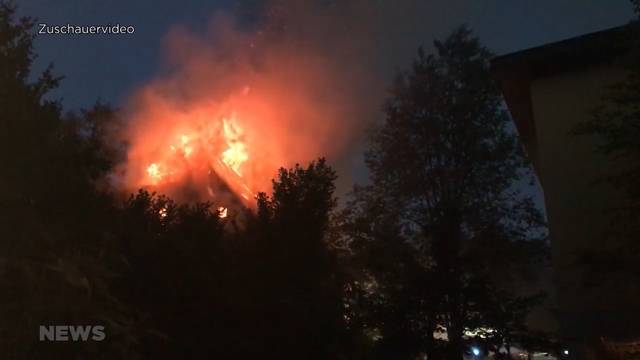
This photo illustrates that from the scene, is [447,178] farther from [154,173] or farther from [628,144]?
[154,173]

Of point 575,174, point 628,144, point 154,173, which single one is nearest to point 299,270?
point 628,144

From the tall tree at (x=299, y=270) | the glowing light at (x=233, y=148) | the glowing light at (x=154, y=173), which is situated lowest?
the tall tree at (x=299, y=270)

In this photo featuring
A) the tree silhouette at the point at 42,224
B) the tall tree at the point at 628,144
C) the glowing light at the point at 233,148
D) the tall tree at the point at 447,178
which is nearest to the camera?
the tree silhouette at the point at 42,224

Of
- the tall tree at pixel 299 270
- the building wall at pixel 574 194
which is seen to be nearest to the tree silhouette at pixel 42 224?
the tall tree at pixel 299 270

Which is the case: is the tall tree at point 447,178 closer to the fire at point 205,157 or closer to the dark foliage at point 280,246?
the dark foliage at point 280,246

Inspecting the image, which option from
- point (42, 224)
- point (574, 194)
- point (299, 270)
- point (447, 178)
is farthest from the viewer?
point (447, 178)

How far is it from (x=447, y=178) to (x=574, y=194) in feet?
20.4

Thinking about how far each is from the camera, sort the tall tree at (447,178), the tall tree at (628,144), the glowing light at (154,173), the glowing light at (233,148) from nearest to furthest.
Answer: the tall tree at (628,144) → the tall tree at (447,178) → the glowing light at (154,173) → the glowing light at (233,148)

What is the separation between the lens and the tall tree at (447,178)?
1794 cm

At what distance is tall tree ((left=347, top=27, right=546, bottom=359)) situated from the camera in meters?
17.9

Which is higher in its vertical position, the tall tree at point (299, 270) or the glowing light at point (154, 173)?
the glowing light at point (154, 173)

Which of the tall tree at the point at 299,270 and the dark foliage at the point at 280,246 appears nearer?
the dark foliage at the point at 280,246

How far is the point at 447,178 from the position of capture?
19.2m

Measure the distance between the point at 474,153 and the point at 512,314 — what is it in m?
5.71
